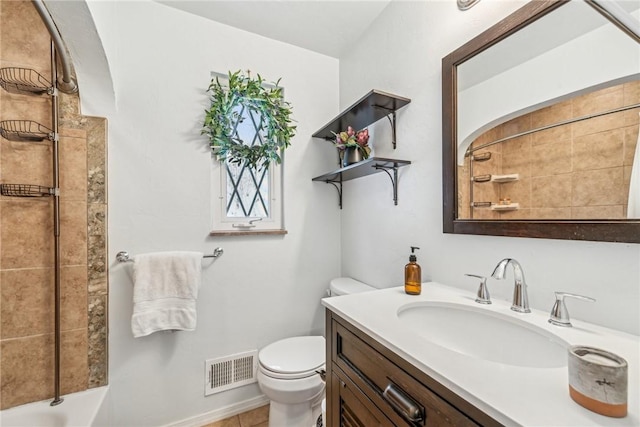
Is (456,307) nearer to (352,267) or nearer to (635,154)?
(635,154)

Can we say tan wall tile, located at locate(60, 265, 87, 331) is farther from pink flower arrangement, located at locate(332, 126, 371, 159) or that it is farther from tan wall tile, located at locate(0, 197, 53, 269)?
pink flower arrangement, located at locate(332, 126, 371, 159)

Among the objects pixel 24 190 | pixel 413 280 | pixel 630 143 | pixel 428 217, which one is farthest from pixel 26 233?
pixel 630 143

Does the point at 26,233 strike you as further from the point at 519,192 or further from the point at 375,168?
the point at 519,192

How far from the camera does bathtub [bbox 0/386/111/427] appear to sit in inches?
46.9

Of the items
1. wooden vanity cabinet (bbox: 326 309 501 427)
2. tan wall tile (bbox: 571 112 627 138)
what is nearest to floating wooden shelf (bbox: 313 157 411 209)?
tan wall tile (bbox: 571 112 627 138)

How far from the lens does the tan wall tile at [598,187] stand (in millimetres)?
667

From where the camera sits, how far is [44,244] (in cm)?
129

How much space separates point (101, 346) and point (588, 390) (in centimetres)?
187

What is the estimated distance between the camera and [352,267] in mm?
1851

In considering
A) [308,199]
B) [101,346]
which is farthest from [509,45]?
[101,346]

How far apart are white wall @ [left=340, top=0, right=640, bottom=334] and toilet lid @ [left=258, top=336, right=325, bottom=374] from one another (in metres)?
0.51

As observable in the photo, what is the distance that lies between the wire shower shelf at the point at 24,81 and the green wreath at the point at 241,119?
718 mm

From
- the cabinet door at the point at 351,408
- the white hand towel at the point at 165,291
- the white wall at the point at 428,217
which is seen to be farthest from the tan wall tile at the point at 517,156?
the white hand towel at the point at 165,291

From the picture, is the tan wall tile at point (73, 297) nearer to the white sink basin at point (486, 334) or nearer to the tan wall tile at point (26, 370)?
the tan wall tile at point (26, 370)
